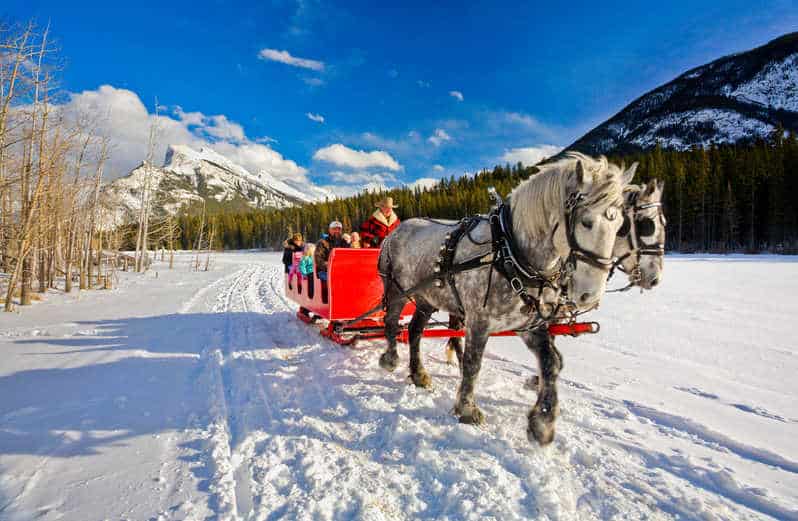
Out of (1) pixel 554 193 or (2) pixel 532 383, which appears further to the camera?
(2) pixel 532 383

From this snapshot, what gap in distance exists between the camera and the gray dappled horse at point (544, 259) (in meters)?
2.60

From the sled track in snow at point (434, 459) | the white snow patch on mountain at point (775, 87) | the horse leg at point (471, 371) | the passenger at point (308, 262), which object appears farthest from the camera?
the white snow patch on mountain at point (775, 87)

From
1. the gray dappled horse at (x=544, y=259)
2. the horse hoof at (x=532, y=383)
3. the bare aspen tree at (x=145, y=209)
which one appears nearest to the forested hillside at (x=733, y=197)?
the bare aspen tree at (x=145, y=209)

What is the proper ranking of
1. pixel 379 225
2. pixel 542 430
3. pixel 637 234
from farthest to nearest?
pixel 379 225 → pixel 637 234 → pixel 542 430

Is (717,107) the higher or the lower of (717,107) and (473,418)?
the higher

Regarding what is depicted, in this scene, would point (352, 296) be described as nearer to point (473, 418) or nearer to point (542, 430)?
point (473, 418)

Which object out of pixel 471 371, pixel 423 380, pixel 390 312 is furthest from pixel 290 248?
pixel 471 371

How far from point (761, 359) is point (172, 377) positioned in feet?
24.8

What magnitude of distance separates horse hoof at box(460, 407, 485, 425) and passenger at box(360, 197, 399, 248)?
3.59 m

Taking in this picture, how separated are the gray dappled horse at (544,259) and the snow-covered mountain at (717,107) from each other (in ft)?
531

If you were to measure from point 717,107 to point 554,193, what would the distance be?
682 ft

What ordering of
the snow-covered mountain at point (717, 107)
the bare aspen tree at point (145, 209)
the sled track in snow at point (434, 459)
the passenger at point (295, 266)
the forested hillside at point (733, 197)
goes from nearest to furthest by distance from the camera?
the sled track in snow at point (434, 459) → the passenger at point (295, 266) → the bare aspen tree at point (145, 209) → the forested hillside at point (733, 197) → the snow-covered mountain at point (717, 107)

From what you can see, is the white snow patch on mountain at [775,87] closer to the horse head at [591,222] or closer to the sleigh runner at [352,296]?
the sleigh runner at [352,296]

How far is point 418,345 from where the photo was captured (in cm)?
446
